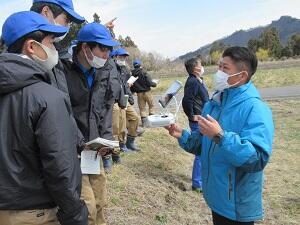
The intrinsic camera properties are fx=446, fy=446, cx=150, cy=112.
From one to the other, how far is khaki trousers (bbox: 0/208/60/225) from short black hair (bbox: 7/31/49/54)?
0.97 meters

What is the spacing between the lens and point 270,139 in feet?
Result: 10.7

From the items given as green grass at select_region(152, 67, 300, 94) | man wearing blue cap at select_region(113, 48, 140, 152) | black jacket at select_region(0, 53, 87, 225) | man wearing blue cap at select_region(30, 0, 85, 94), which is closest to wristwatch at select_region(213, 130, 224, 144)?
black jacket at select_region(0, 53, 87, 225)

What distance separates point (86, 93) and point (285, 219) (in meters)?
3.62

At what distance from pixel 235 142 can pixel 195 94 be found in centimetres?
413

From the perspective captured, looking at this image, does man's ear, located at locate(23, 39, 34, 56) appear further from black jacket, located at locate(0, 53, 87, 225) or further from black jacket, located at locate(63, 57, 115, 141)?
black jacket, located at locate(63, 57, 115, 141)

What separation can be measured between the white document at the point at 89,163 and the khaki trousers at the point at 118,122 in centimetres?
337

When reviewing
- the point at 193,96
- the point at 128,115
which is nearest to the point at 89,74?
the point at 193,96

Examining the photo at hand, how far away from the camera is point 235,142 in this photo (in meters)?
3.12

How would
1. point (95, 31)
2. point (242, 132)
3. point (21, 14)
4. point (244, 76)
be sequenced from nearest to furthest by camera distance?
point (21, 14) → point (242, 132) → point (244, 76) → point (95, 31)

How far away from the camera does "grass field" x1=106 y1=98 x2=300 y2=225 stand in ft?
19.6

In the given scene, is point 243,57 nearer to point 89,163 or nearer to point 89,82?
point 89,82

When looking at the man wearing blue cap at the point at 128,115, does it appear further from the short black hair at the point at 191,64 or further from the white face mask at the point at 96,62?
the white face mask at the point at 96,62

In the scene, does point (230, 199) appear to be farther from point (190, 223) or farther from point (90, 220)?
point (190, 223)

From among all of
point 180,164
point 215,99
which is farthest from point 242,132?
point 180,164
